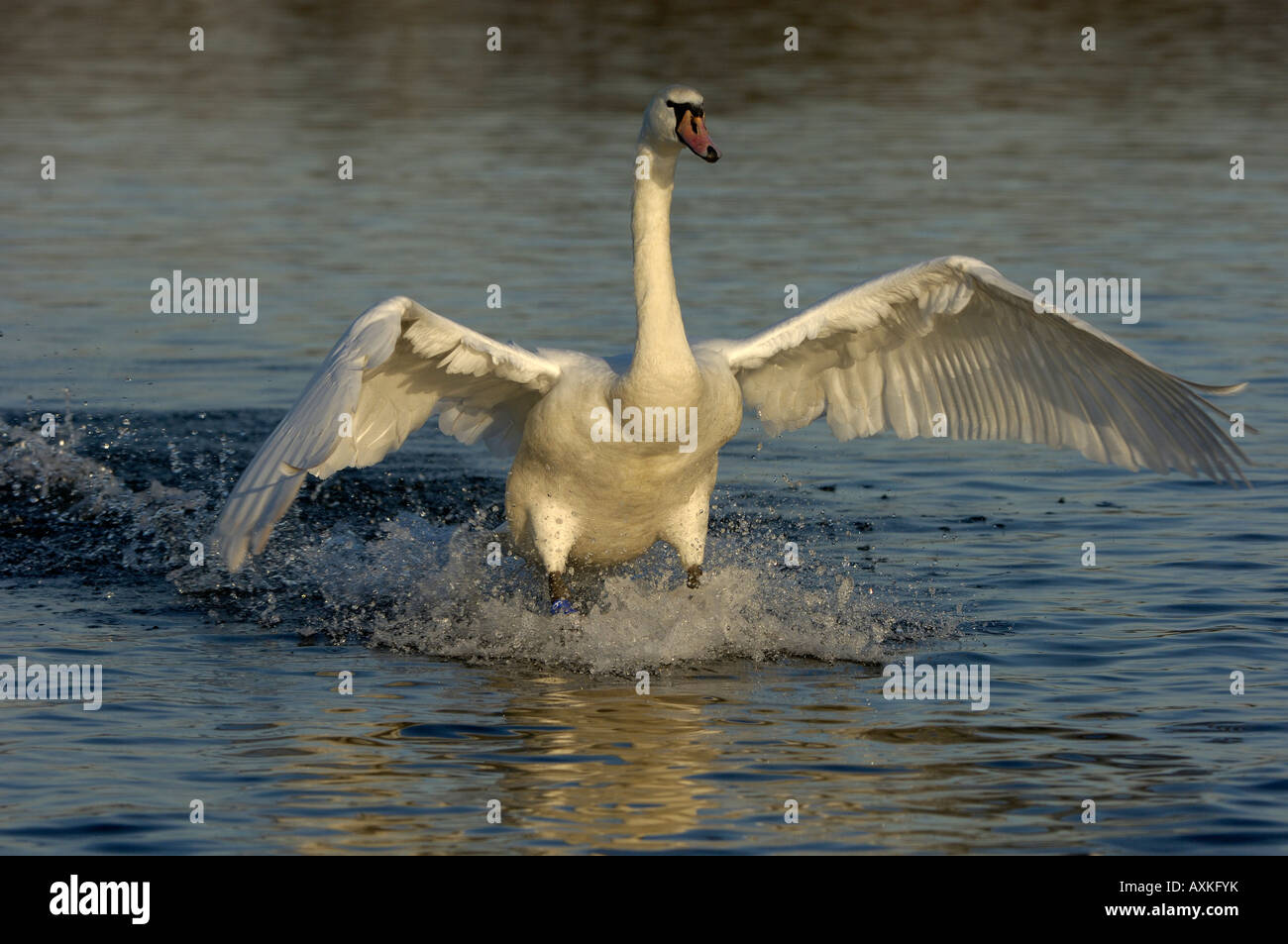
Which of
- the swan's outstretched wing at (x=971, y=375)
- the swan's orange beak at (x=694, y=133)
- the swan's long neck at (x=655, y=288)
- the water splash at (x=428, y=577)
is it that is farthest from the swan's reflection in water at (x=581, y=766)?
the swan's orange beak at (x=694, y=133)

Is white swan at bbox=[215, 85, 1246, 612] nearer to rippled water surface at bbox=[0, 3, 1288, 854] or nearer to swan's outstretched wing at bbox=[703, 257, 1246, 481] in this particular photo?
swan's outstretched wing at bbox=[703, 257, 1246, 481]

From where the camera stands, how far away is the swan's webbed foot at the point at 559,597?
31.7ft

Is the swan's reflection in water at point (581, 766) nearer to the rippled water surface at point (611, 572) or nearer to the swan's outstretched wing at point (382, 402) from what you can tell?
the rippled water surface at point (611, 572)

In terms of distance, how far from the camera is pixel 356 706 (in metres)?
8.63

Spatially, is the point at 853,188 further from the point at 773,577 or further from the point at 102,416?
the point at 773,577

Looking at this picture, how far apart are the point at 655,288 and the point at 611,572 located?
1962mm

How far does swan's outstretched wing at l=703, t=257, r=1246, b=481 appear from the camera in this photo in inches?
361

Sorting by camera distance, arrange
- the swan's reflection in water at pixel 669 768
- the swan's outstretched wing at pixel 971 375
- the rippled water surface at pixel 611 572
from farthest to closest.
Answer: the swan's outstretched wing at pixel 971 375
the rippled water surface at pixel 611 572
the swan's reflection in water at pixel 669 768

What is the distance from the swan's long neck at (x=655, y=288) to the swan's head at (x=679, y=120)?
184mm

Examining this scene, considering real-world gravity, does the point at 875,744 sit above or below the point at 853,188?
below

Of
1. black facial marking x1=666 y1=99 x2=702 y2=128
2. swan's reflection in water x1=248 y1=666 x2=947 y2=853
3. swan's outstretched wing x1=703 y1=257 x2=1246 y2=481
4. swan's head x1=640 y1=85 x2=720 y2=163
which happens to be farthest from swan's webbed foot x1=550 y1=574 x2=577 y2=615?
black facial marking x1=666 y1=99 x2=702 y2=128

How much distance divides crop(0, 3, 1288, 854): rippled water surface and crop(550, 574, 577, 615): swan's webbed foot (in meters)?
0.09
